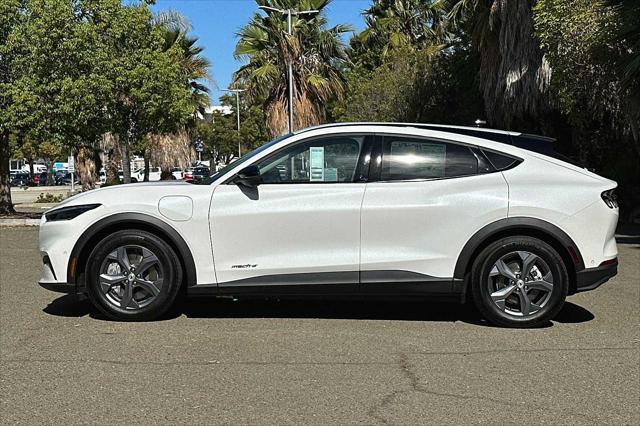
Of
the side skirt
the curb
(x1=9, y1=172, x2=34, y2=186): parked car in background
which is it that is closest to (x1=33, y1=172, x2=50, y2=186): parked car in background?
(x1=9, y1=172, x2=34, y2=186): parked car in background

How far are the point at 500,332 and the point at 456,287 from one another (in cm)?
53

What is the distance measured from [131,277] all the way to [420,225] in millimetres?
2497

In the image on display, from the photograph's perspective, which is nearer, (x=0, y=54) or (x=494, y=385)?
(x=494, y=385)

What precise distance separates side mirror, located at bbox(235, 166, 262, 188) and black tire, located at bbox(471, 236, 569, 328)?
1972mm

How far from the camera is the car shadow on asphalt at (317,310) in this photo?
655 cm

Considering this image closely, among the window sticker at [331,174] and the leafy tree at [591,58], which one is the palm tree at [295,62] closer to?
the leafy tree at [591,58]

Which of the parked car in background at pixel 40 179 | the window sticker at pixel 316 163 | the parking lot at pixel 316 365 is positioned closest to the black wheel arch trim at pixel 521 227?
the parking lot at pixel 316 365

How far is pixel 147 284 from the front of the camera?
20.0 feet

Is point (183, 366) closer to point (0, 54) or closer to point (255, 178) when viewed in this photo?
point (255, 178)

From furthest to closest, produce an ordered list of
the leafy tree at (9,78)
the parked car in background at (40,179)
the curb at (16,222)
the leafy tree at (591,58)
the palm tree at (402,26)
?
the parked car in background at (40,179) → the palm tree at (402,26) → the curb at (16,222) → the leafy tree at (9,78) → the leafy tree at (591,58)

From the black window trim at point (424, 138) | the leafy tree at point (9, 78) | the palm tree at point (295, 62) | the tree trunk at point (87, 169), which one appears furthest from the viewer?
the tree trunk at point (87, 169)

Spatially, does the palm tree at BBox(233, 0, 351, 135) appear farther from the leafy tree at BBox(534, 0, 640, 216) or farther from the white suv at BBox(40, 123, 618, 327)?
the white suv at BBox(40, 123, 618, 327)

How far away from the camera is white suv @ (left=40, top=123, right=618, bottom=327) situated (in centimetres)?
597

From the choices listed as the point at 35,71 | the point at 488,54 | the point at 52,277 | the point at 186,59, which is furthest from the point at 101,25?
the point at 186,59
